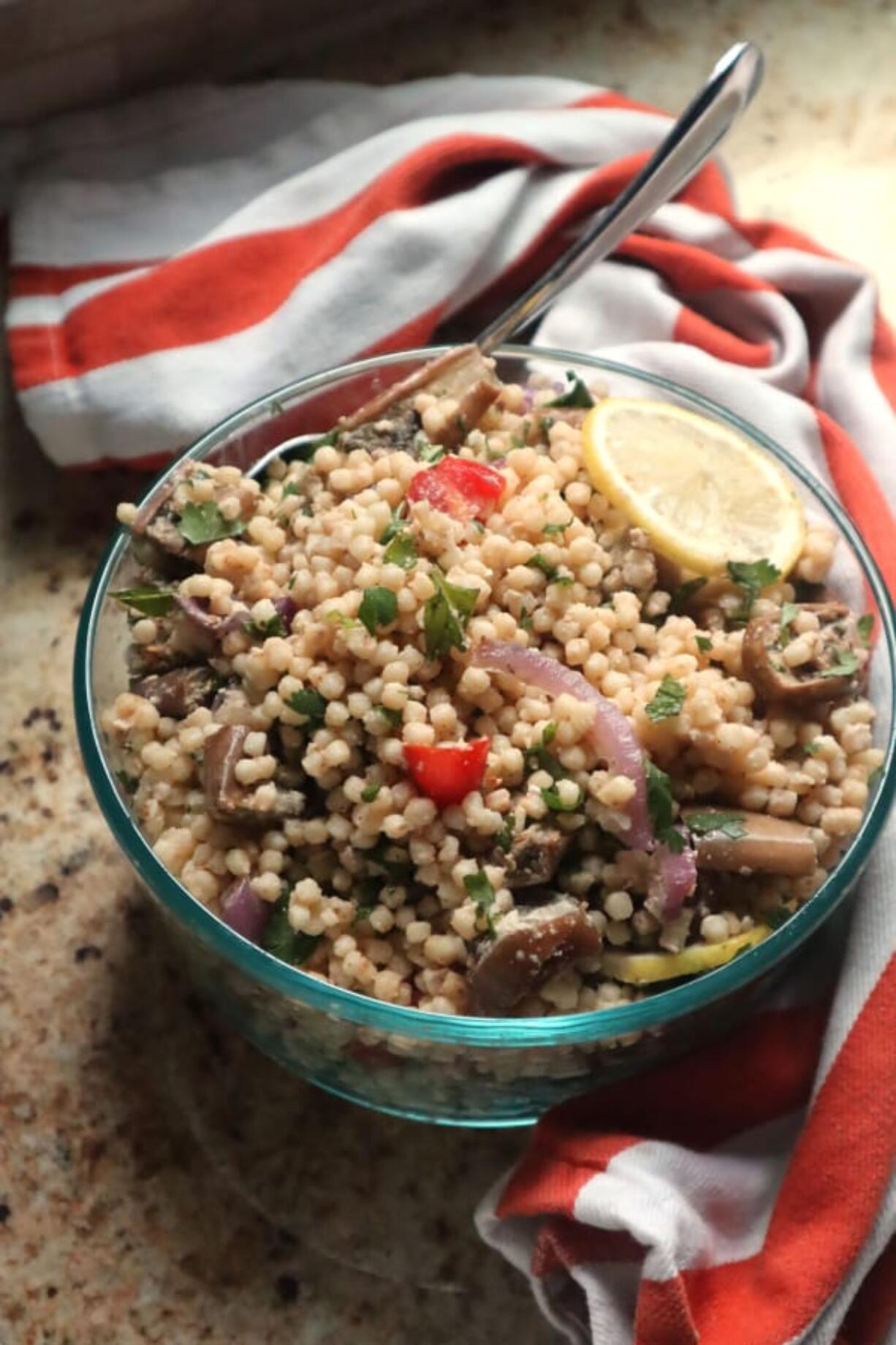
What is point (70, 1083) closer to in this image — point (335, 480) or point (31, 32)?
point (335, 480)

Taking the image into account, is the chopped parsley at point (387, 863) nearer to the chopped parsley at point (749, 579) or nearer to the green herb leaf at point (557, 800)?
the green herb leaf at point (557, 800)

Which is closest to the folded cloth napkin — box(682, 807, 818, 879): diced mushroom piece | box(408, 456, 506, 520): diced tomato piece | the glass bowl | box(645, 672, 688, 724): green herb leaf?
the glass bowl

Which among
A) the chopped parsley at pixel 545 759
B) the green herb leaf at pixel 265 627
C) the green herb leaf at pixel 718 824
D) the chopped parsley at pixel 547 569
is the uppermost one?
the chopped parsley at pixel 547 569

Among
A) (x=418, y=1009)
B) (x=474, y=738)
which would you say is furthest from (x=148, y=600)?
(x=418, y=1009)

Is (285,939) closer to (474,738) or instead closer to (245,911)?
(245,911)

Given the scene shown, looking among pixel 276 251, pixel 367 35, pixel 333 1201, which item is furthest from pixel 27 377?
pixel 333 1201

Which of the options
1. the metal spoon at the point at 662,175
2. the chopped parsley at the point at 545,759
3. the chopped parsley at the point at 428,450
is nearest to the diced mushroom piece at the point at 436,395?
the chopped parsley at the point at 428,450
